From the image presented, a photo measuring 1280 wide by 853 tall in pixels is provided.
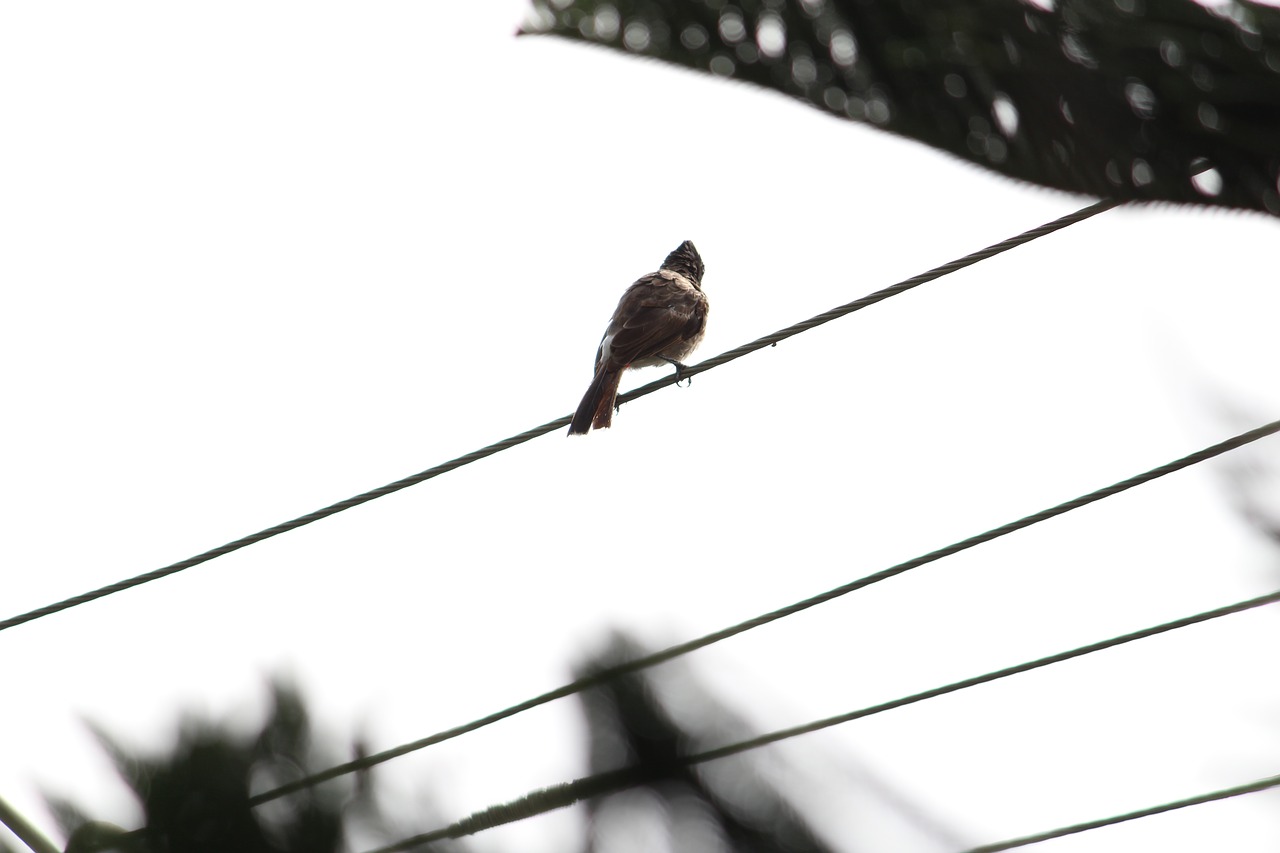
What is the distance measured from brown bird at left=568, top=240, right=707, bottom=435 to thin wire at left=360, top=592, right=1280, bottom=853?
12.8 ft

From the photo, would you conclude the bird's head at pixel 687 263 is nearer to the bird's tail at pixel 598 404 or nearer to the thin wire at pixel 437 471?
the bird's tail at pixel 598 404

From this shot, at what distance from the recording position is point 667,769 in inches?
135

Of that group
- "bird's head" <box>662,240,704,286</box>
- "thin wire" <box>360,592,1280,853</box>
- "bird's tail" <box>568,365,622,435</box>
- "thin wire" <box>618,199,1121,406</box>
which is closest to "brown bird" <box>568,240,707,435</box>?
"bird's tail" <box>568,365,622,435</box>

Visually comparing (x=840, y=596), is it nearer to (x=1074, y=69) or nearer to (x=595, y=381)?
(x=1074, y=69)

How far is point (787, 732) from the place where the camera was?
134 inches

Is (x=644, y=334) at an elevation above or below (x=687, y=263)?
below

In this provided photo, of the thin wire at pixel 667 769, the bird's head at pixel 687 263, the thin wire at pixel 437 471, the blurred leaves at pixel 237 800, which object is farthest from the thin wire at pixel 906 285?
the bird's head at pixel 687 263

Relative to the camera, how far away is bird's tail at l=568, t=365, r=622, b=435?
Answer: 23.8ft

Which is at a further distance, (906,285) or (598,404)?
(598,404)

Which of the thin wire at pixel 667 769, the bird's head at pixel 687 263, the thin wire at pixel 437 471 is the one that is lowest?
the thin wire at pixel 667 769

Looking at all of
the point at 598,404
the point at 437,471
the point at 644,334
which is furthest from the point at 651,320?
the point at 437,471

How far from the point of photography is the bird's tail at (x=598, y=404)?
7.26 meters

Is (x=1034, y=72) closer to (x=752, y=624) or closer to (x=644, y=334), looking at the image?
(x=752, y=624)

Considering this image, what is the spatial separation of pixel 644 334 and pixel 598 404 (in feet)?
2.24
